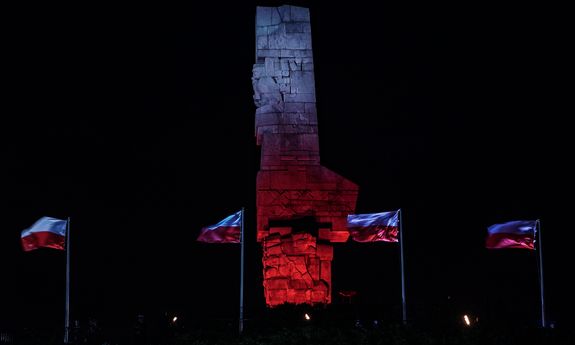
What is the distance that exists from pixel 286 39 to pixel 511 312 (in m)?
9.94

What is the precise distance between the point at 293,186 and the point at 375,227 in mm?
2861

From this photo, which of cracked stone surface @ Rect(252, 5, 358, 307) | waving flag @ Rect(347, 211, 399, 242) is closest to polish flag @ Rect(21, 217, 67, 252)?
cracked stone surface @ Rect(252, 5, 358, 307)

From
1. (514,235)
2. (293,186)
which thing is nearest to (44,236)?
(293,186)

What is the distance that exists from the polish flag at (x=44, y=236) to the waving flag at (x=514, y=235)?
37.4 ft

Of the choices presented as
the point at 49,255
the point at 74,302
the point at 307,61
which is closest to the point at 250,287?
the point at 74,302

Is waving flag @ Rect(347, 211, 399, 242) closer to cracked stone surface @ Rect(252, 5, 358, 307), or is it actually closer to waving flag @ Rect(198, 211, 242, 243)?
cracked stone surface @ Rect(252, 5, 358, 307)

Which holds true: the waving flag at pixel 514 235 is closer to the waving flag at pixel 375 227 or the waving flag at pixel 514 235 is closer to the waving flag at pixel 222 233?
the waving flag at pixel 375 227

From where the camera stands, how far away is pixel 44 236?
61.6 ft

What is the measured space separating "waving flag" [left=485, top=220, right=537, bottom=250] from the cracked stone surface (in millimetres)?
4167

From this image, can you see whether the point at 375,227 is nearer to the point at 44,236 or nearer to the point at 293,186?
the point at 293,186

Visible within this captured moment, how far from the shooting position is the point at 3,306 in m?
25.1

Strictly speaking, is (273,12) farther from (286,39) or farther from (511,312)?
(511,312)

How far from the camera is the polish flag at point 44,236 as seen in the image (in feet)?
61.6

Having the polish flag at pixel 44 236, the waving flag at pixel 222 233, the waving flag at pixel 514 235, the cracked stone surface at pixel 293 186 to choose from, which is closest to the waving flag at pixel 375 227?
the cracked stone surface at pixel 293 186
